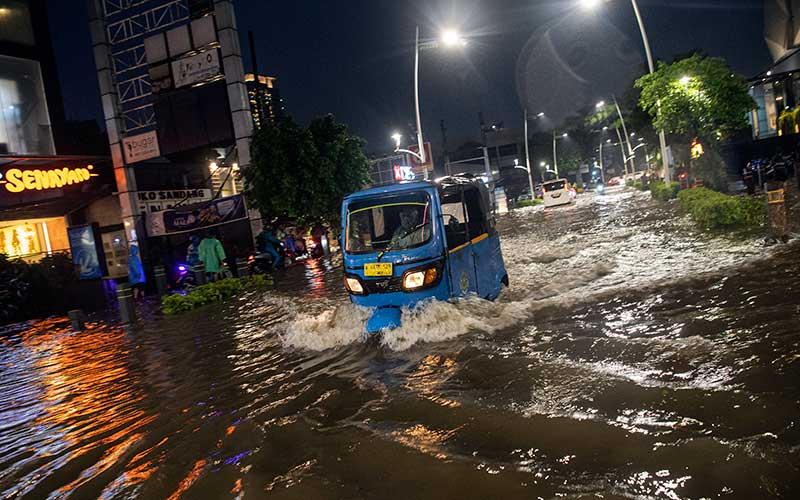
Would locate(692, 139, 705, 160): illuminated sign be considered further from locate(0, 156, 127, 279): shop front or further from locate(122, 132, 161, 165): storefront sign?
locate(0, 156, 127, 279): shop front

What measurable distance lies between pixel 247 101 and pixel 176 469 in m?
→ 23.1

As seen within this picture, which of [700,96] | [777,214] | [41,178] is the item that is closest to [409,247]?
[777,214]

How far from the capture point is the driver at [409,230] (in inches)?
289

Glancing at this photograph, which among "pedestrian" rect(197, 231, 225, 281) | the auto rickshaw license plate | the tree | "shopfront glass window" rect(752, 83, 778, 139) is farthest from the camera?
"shopfront glass window" rect(752, 83, 778, 139)

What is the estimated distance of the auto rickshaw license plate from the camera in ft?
23.6

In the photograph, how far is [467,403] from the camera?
456 cm

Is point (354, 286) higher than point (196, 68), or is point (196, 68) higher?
point (196, 68)

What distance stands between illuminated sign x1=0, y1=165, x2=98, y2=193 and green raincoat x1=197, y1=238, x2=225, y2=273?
904cm

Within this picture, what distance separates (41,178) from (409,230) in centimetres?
2061

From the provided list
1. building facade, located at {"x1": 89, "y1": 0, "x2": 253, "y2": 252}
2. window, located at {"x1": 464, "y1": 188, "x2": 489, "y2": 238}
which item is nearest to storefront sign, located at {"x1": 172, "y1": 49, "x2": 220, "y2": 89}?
building facade, located at {"x1": 89, "y1": 0, "x2": 253, "y2": 252}

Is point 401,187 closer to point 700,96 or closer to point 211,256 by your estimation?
point 211,256

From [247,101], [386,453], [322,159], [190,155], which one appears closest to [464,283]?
[386,453]

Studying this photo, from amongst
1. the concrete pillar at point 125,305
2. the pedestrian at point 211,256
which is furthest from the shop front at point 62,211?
the concrete pillar at point 125,305

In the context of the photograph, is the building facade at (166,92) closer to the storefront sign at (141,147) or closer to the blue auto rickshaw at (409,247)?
the storefront sign at (141,147)
